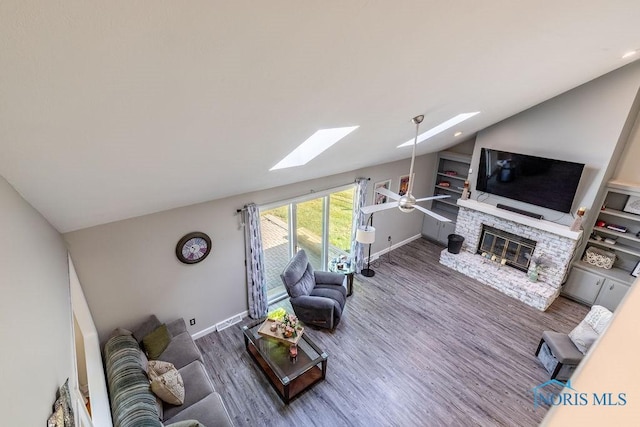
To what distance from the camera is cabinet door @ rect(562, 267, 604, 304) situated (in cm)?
564

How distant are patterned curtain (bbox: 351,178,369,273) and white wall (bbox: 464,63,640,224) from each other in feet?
9.83

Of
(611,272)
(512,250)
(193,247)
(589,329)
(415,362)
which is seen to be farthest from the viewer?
(512,250)

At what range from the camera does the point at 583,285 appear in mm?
5773

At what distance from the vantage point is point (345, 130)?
10.5 ft

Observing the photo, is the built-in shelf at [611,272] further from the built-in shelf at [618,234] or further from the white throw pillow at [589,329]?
the white throw pillow at [589,329]

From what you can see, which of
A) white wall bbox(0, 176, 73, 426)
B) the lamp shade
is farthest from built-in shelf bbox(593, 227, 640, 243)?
white wall bbox(0, 176, 73, 426)

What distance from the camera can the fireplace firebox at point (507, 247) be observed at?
6230mm

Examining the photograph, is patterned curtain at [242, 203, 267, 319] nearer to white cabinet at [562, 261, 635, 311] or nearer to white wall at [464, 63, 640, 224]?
white wall at [464, 63, 640, 224]

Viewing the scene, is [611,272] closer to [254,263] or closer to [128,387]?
[254,263]

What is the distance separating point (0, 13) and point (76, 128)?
31.0 inches

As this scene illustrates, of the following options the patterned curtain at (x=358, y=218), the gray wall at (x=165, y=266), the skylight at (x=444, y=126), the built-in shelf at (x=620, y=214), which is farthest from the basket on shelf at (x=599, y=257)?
the gray wall at (x=165, y=266)

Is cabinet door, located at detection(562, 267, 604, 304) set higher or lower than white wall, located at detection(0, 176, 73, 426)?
lower

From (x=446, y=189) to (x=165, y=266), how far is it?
6728 mm
